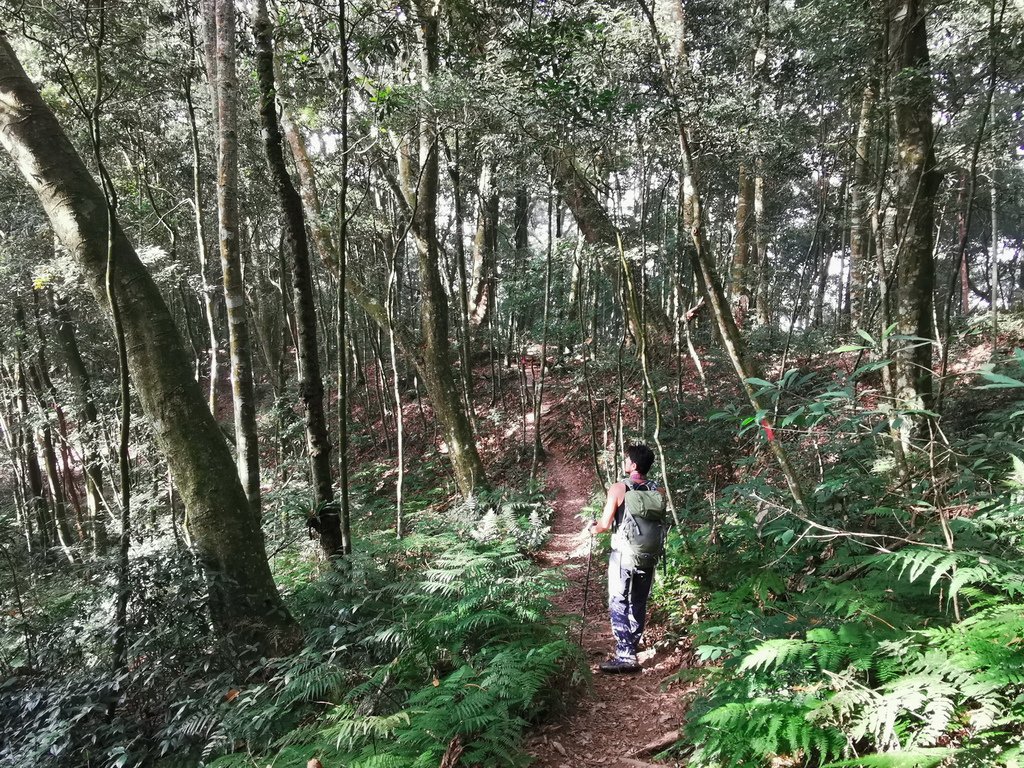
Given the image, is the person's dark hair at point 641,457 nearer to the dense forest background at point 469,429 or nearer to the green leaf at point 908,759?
the dense forest background at point 469,429

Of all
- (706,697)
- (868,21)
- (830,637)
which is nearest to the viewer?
(830,637)

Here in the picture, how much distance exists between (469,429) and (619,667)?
19.7ft

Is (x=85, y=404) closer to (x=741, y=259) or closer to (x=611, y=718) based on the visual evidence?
(x=611, y=718)

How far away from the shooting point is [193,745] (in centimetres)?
387

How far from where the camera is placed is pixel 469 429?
970 centimetres

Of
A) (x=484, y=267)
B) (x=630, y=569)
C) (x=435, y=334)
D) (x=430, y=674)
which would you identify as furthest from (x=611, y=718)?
(x=484, y=267)

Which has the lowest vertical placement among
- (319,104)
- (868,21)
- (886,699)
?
(886,699)

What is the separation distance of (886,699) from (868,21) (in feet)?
24.9

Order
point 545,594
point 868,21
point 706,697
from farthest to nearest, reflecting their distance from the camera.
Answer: point 868,21, point 545,594, point 706,697

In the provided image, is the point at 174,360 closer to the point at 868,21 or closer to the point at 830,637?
the point at 830,637

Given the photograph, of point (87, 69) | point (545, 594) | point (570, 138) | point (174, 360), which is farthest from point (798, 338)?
point (87, 69)

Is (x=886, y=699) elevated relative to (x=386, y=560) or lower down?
elevated

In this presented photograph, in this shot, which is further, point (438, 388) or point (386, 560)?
point (438, 388)

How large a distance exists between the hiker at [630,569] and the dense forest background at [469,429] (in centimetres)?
42
